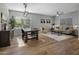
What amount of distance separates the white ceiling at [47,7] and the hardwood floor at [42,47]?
58cm

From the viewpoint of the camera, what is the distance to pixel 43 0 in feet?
8.59

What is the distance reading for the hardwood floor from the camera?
260 centimetres

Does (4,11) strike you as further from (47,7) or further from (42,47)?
Result: (42,47)

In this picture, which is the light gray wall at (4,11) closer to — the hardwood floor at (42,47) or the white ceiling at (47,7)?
the white ceiling at (47,7)

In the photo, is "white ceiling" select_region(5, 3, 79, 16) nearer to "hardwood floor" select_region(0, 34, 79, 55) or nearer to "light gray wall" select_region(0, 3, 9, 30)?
"light gray wall" select_region(0, 3, 9, 30)

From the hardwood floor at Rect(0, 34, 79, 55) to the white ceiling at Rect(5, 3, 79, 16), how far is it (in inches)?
22.8

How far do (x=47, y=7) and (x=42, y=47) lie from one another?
2.81 feet

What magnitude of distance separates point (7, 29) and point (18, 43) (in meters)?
0.37

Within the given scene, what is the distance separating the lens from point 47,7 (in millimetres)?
2631

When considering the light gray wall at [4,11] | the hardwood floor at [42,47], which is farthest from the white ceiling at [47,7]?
the hardwood floor at [42,47]

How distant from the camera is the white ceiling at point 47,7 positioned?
258 cm

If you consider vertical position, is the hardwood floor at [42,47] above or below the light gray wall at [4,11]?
below
